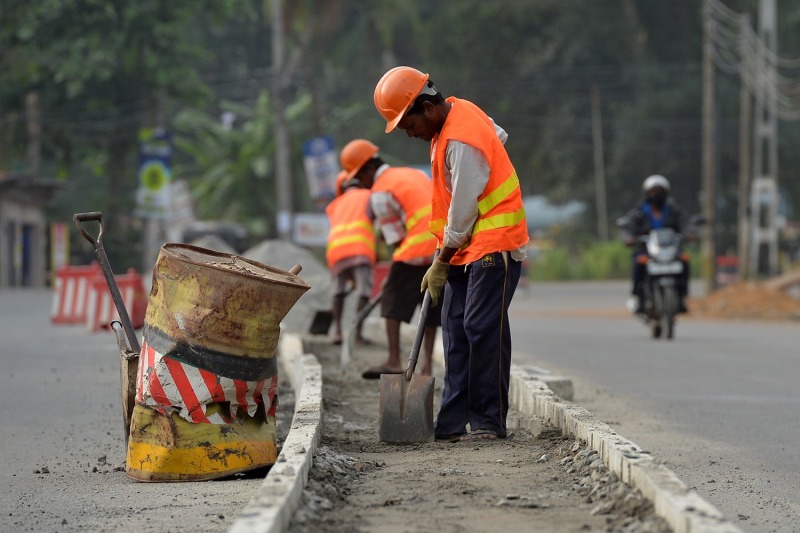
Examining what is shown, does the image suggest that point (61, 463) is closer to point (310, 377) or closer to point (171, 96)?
point (310, 377)

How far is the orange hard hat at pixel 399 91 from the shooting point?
6949 millimetres

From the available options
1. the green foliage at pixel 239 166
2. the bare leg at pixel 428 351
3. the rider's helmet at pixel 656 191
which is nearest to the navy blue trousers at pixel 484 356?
the bare leg at pixel 428 351

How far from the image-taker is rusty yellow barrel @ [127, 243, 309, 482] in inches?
251

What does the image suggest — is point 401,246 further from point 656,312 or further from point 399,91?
point 656,312

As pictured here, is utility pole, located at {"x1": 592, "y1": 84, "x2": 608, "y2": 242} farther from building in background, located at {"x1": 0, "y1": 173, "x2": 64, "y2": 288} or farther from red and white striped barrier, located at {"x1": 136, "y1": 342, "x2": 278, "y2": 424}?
red and white striped barrier, located at {"x1": 136, "y1": 342, "x2": 278, "y2": 424}

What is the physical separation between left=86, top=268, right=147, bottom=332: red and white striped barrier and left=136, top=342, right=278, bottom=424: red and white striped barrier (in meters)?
11.2

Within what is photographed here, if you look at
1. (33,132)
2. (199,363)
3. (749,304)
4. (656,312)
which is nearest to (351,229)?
(656,312)

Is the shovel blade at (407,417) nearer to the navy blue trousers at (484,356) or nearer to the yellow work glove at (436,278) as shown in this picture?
the navy blue trousers at (484,356)

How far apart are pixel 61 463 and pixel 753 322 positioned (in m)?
16.0

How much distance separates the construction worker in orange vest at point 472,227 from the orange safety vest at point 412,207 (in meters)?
2.77

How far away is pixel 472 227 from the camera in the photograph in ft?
23.4

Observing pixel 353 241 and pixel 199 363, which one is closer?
pixel 199 363

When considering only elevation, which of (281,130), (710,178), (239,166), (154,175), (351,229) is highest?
(281,130)

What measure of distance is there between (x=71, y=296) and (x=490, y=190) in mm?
13894
